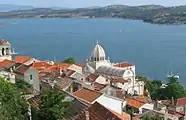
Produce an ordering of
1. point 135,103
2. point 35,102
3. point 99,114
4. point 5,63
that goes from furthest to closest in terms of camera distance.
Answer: point 5,63 < point 135,103 < point 35,102 < point 99,114

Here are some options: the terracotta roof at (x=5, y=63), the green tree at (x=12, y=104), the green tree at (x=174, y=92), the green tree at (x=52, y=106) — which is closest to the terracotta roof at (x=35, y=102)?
the green tree at (x=12, y=104)

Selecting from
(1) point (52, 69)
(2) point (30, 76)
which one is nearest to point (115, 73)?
(1) point (52, 69)

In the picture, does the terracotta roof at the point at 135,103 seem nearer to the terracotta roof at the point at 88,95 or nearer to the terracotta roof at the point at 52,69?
the terracotta roof at the point at 88,95

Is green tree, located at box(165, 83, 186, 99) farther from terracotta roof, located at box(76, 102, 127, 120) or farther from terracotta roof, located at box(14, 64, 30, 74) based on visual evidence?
terracotta roof, located at box(76, 102, 127, 120)

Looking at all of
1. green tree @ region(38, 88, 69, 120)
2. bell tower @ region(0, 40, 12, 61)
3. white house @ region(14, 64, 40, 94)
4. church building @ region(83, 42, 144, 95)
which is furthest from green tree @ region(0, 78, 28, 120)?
church building @ region(83, 42, 144, 95)

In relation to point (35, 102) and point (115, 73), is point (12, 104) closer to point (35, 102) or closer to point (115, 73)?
point (35, 102)

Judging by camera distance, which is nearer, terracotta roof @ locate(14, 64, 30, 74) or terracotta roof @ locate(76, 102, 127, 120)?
terracotta roof @ locate(76, 102, 127, 120)
